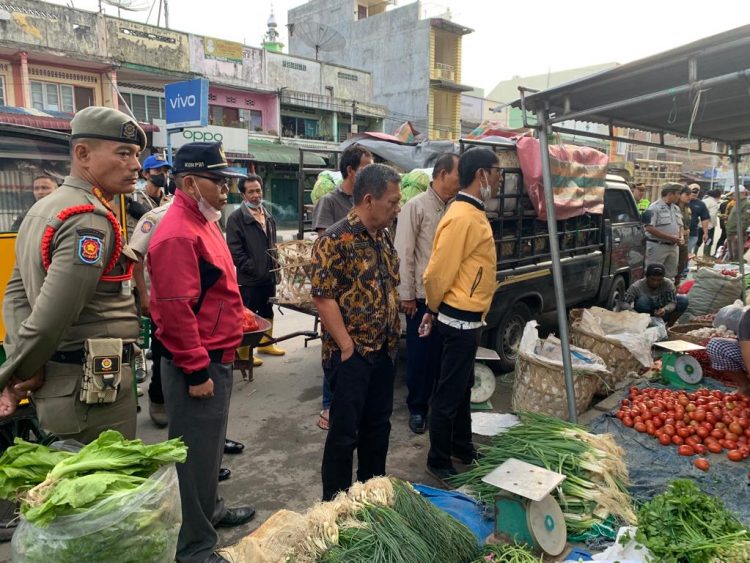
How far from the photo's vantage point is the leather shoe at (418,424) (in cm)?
441

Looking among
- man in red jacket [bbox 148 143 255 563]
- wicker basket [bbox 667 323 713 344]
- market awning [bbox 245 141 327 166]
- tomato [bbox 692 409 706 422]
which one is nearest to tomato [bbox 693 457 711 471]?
tomato [bbox 692 409 706 422]

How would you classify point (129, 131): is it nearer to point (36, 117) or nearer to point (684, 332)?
point (684, 332)

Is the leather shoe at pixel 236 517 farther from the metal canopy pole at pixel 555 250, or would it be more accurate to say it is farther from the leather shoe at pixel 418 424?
the metal canopy pole at pixel 555 250

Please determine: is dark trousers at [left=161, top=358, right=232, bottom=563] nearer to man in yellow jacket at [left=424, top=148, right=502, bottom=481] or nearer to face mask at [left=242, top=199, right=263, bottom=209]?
man in yellow jacket at [left=424, top=148, right=502, bottom=481]

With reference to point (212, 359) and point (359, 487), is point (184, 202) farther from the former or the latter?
point (359, 487)

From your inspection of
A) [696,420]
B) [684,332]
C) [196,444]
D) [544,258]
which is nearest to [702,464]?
[696,420]

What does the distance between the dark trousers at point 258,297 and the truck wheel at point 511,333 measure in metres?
2.45

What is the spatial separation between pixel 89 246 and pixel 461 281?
2200 mm

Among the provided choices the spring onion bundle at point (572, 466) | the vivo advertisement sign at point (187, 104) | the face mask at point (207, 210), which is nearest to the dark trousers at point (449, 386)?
the spring onion bundle at point (572, 466)

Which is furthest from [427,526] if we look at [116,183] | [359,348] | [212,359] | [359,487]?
[116,183]

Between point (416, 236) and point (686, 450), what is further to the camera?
point (416, 236)

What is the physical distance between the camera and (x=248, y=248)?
5.20 m

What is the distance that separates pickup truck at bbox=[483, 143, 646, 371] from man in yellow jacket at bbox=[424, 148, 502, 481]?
1.66m

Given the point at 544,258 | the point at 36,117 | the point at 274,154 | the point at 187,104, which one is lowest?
the point at 544,258
